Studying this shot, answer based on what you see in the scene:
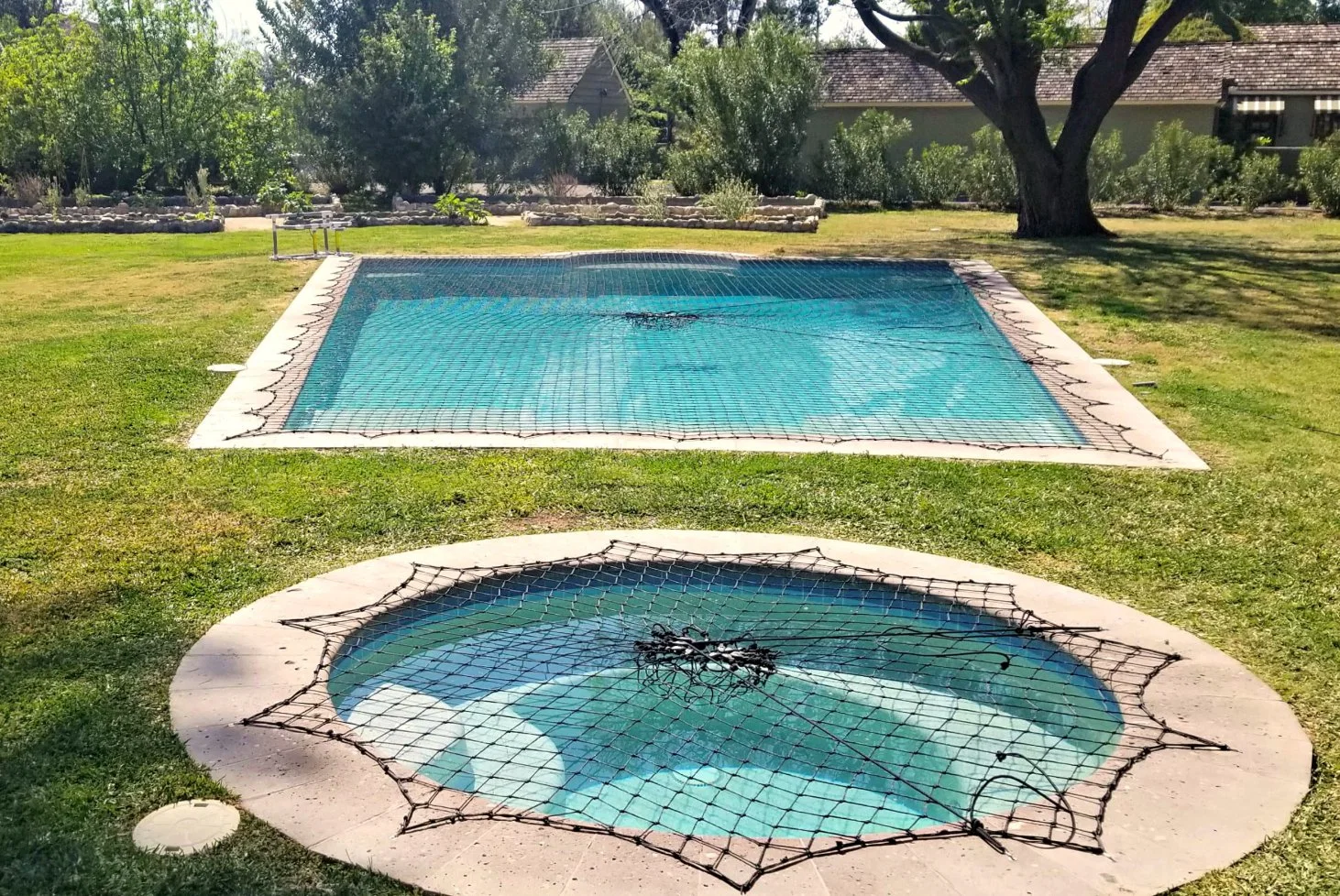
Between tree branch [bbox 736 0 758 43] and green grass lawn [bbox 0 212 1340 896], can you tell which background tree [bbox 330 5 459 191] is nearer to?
green grass lawn [bbox 0 212 1340 896]

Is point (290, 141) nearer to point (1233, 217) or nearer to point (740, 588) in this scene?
point (1233, 217)

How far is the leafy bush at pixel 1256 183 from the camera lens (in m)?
24.1

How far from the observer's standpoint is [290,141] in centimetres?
2630

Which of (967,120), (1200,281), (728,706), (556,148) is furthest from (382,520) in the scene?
(967,120)

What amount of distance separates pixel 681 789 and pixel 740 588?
5.00 feet

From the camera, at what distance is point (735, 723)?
449 cm

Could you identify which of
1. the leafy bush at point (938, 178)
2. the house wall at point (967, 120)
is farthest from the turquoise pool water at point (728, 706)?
the house wall at point (967, 120)

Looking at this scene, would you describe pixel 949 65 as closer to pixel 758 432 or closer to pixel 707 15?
pixel 758 432

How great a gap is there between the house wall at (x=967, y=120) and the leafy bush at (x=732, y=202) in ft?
20.6

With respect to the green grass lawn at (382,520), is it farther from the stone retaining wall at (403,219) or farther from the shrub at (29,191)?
the shrub at (29,191)

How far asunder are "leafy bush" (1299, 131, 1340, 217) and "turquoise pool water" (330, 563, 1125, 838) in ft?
68.5

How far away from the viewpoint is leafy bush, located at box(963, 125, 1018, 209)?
2488cm

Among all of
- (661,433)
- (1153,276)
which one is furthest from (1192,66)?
(661,433)

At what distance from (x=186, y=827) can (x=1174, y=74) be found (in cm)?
3048
